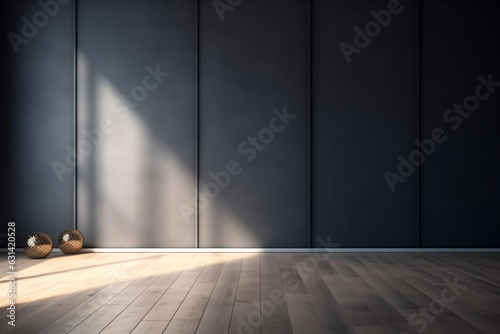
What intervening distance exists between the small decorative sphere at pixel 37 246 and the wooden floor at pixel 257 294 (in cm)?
9

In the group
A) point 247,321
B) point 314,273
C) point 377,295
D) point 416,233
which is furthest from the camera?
point 416,233

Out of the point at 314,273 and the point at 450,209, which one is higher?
the point at 450,209

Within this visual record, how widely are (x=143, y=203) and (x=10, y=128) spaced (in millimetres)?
1637

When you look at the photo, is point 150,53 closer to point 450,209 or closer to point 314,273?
point 314,273

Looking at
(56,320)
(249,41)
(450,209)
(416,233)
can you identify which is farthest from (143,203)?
(450,209)

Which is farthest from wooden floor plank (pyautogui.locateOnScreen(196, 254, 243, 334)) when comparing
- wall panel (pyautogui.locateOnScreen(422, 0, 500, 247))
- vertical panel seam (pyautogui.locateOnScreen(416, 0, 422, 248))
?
Answer: wall panel (pyautogui.locateOnScreen(422, 0, 500, 247))

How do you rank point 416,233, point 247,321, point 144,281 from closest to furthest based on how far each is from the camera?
point 247,321 → point 144,281 → point 416,233

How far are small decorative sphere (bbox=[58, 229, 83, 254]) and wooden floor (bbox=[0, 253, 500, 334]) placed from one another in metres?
0.12

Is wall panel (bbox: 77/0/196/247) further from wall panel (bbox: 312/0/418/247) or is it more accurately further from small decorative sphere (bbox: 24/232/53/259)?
wall panel (bbox: 312/0/418/247)

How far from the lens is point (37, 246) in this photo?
474 cm

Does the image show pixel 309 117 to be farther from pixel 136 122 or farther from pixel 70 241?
pixel 70 241

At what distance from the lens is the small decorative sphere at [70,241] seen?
196 inches

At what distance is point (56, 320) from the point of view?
8.91 feet

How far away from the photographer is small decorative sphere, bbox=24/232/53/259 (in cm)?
475
